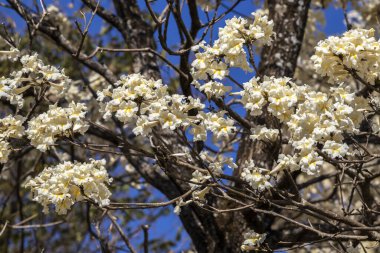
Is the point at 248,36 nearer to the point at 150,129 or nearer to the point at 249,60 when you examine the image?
the point at 249,60

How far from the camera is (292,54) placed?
409 centimetres

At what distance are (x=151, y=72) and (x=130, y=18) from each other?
0.52 metres

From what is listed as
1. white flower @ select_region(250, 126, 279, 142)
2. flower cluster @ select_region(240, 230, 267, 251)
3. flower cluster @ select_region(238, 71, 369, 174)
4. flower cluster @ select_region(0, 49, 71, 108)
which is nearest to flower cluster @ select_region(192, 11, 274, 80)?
flower cluster @ select_region(238, 71, 369, 174)

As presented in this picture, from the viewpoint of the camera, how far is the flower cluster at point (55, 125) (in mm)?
2340

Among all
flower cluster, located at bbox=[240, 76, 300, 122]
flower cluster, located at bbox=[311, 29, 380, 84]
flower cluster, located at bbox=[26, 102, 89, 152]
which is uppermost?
flower cluster, located at bbox=[26, 102, 89, 152]

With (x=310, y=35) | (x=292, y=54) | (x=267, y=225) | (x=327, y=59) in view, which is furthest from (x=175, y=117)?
(x=310, y=35)

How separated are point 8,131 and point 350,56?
1.45m

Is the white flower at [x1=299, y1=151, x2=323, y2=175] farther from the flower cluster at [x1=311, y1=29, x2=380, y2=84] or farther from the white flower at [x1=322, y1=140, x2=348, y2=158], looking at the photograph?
the flower cluster at [x1=311, y1=29, x2=380, y2=84]

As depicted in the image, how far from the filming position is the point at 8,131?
248 centimetres

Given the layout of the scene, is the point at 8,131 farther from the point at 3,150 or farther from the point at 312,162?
the point at 312,162

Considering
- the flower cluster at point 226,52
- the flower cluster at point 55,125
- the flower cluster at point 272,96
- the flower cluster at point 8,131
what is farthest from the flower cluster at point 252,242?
the flower cluster at point 8,131

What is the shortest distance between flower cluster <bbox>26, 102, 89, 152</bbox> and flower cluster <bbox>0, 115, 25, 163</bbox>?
3.8 inches

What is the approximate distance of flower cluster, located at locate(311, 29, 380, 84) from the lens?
2330 mm

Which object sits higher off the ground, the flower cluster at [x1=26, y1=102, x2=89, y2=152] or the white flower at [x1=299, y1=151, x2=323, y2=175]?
the flower cluster at [x1=26, y1=102, x2=89, y2=152]
